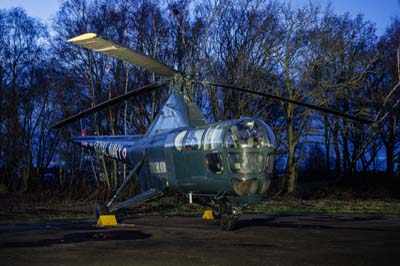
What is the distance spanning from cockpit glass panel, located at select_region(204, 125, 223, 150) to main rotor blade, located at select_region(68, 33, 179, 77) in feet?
6.92

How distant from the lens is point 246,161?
11062 millimetres

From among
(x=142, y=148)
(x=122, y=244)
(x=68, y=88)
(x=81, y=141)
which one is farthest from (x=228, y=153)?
(x=68, y=88)

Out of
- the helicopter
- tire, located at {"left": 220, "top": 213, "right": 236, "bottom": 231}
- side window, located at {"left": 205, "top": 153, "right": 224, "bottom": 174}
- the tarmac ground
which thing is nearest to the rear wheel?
the helicopter

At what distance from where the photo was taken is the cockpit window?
11062 millimetres

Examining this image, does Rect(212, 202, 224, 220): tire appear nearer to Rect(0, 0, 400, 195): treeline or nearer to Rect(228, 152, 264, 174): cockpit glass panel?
Rect(228, 152, 264, 174): cockpit glass panel

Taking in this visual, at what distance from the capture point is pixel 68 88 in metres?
33.0

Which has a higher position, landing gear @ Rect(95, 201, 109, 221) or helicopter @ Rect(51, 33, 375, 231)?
helicopter @ Rect(51, 33, 375, 231)

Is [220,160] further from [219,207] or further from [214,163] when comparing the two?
[219,207]

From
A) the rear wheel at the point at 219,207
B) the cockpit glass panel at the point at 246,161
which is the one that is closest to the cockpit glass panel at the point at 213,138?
the cockpit glass panel at the point at 246,161

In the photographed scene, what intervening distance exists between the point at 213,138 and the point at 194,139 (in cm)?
75

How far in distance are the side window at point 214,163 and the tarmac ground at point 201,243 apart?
4.79 feet

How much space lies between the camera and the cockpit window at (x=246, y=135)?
11.1 meters

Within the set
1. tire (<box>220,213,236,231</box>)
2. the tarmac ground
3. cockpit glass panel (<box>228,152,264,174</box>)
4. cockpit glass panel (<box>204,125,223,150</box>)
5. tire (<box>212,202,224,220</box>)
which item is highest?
cockpit glass panel (<box>204,125,223,150</box>)

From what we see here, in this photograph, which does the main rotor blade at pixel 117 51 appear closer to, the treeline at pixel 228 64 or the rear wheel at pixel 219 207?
the rear wheel at pixel 219 207
